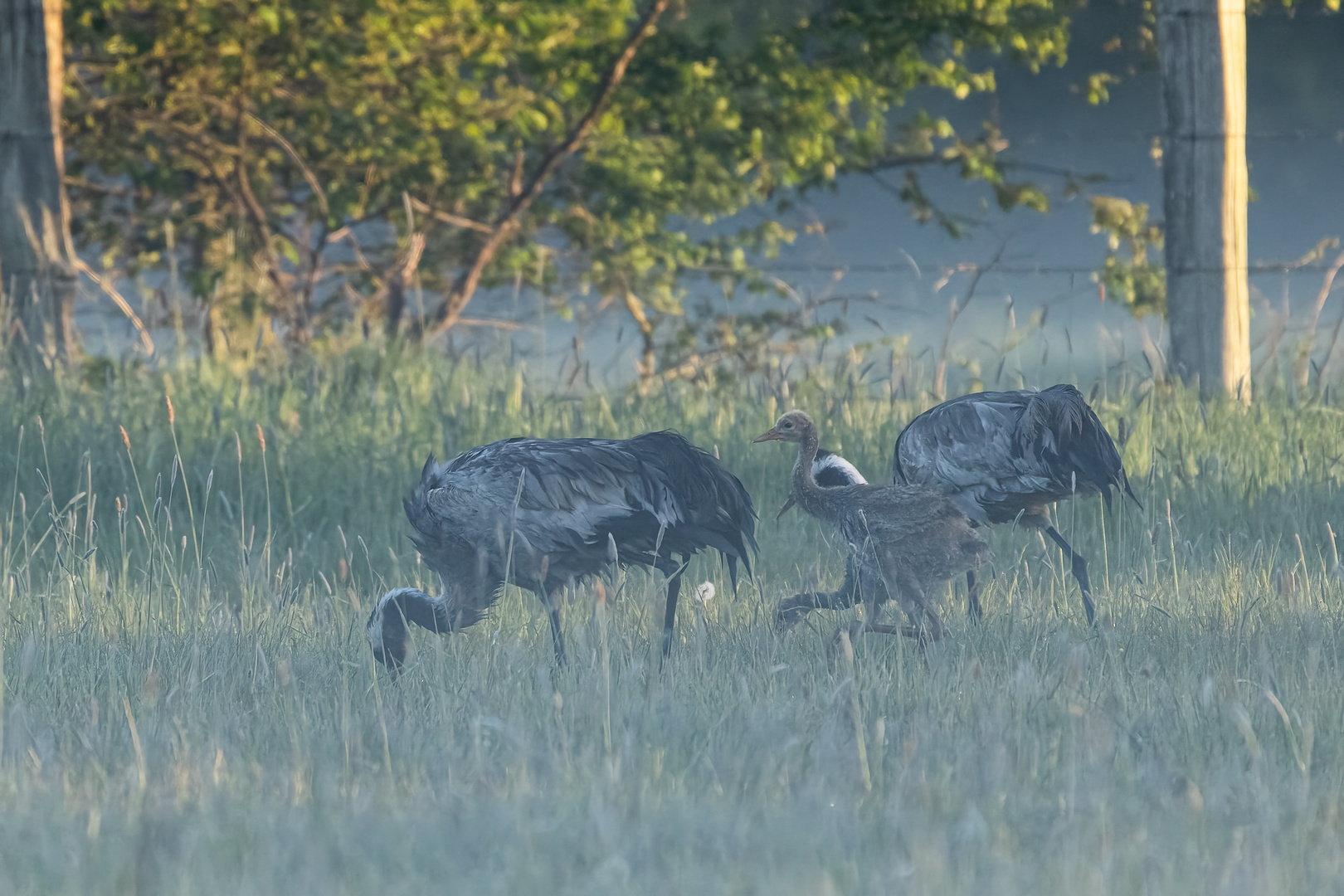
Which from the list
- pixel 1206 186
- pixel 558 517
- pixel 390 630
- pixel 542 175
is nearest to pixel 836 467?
pixel 558 517

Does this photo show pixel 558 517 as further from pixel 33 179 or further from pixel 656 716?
pixel 33 179

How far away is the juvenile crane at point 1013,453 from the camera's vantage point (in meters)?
5.22

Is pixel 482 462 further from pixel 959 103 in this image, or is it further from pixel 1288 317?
pixel 959 103

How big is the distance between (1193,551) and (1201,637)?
62.0 inches

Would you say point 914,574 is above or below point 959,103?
below

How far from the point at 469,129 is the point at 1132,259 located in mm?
5109

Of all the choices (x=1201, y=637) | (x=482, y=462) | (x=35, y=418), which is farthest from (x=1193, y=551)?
(x=35, y=418)

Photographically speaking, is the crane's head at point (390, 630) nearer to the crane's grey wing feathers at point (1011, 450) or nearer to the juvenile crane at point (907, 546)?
the juvenile crane at point (907, 546)

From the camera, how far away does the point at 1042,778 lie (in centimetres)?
321

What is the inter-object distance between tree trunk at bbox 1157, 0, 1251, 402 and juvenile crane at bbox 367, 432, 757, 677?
181 inches

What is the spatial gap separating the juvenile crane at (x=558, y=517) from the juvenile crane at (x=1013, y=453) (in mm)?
859

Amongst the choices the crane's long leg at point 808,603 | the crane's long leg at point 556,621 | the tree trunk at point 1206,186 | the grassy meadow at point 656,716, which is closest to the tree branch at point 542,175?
the tree trunk at point 1206,186

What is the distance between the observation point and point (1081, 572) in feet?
17.2

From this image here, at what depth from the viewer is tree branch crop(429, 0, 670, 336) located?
34.1 ft
